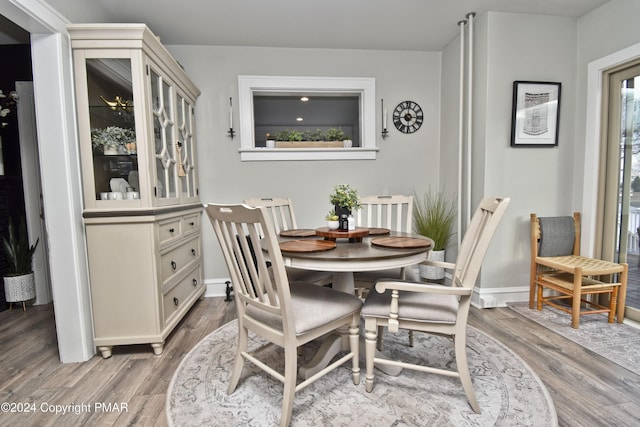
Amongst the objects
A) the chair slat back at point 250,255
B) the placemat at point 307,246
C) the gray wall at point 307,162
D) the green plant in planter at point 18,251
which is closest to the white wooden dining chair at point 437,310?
the placemat at point 307,246

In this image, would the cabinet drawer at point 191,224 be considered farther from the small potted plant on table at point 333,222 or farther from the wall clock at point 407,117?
the wall clock at point 407,117

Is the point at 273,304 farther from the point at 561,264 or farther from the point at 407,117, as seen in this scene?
the point at 407,117

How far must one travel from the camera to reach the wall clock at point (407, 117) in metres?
3.20

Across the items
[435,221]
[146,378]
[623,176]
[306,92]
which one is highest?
[306,92]

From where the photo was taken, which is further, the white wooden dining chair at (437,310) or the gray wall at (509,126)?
the gray wall at (509,126)

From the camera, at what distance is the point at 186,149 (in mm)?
2688

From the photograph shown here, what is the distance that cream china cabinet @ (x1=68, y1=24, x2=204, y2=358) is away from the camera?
6.05 ft

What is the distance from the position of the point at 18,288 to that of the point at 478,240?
3579mm

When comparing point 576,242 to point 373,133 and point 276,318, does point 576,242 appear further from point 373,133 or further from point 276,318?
point 276,318

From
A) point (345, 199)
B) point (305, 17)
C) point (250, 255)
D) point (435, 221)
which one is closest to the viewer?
point (250, 255)

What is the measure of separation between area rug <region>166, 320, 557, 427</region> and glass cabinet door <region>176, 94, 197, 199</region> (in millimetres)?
1411

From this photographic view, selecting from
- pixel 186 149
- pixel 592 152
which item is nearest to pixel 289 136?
pixel 186 149

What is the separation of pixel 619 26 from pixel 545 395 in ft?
8.89

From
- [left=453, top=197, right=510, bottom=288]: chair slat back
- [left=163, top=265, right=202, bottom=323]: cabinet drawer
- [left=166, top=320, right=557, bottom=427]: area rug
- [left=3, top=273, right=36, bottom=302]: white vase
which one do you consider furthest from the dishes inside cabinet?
[left=453, top=197, right=510, bottom=288]: chair slat back
